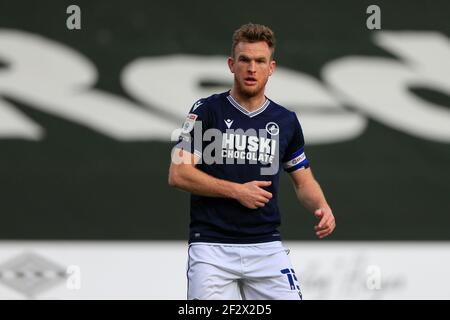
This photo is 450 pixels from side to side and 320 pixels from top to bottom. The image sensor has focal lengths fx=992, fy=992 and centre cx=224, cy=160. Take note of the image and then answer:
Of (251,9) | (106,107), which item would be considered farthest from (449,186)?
(106,107)

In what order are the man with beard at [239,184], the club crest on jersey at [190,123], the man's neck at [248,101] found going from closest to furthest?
1. the man with beard at [239,184]
2. the club crest on jersey at [190,123]
3. the man's neck at [248,101]

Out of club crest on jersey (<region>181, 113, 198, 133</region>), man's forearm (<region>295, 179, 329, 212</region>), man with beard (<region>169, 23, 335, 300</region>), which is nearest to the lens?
man with beard (<region>169, 23, 335, 300</region>)

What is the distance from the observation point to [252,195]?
5812 mm

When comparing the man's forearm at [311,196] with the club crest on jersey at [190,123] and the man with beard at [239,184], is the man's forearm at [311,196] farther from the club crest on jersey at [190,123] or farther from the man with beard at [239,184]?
the club crest on jersey at [190,123]

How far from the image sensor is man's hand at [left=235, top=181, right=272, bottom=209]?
229 inches

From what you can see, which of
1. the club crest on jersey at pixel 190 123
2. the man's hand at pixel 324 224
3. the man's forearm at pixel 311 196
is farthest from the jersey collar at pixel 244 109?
the man's hand at pixel 324 224

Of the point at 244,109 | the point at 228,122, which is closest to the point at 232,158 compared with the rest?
the point at 228,122

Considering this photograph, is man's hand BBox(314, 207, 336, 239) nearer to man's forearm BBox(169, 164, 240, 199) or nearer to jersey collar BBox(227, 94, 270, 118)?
man's forearm BBox(169, 164, 240, 199)

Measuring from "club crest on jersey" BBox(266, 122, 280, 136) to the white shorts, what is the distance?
26.8 inches

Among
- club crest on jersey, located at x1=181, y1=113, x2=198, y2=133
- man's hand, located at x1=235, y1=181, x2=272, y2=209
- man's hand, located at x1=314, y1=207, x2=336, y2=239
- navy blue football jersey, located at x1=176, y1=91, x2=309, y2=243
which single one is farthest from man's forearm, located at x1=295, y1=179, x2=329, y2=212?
club crest on jersey, located at x1=181, y1=113, x2=198, y2=133

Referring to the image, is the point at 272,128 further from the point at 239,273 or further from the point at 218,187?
the point at 239,273

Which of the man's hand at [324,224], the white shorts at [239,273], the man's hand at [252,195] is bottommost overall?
the white shorts at [239,273]

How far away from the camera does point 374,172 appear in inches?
343

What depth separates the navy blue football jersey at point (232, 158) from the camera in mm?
6020
